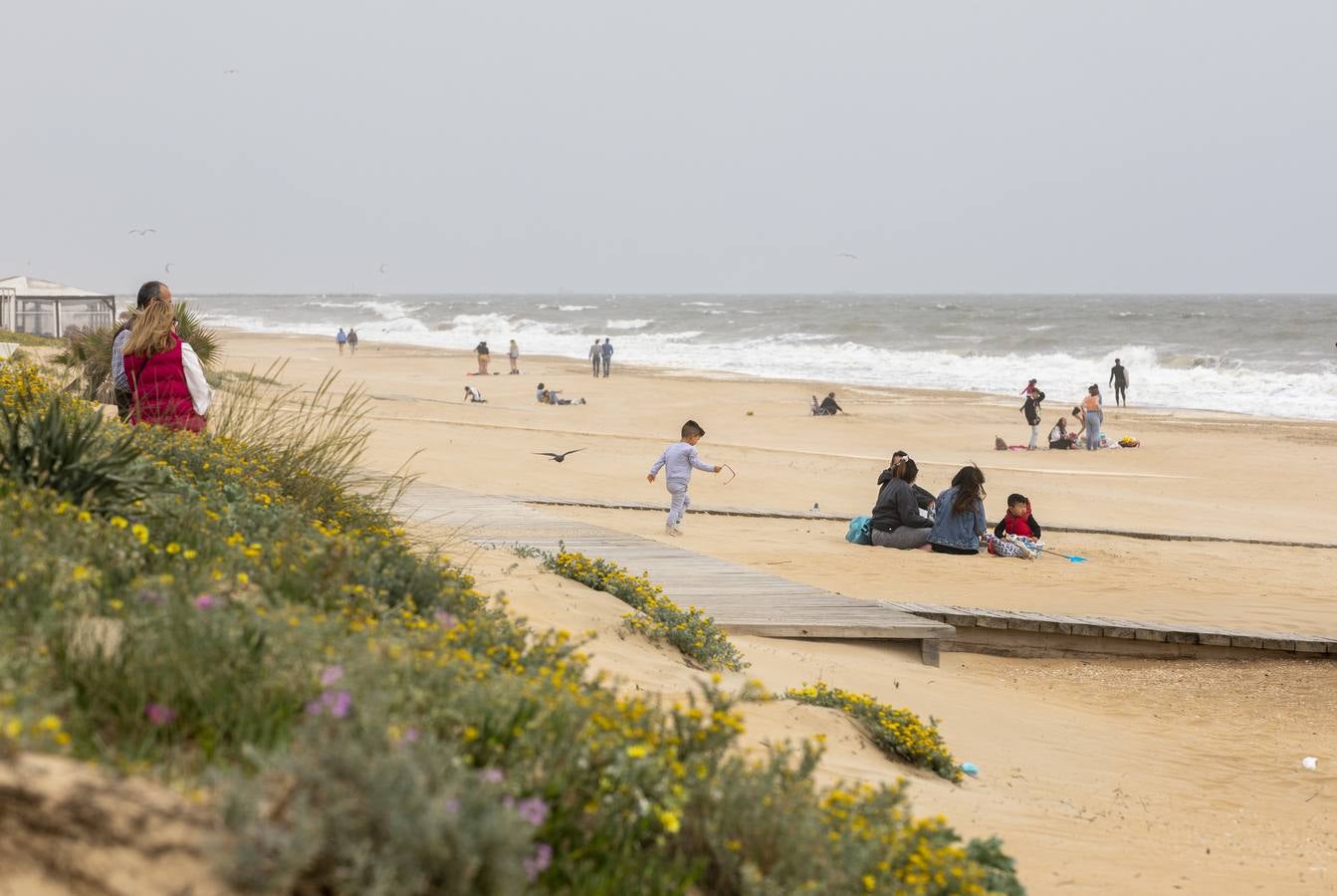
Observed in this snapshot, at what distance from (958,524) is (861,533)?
3.31 feet

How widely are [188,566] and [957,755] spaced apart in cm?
376

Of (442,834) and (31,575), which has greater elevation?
(31,575)

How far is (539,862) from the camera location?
2.79 meters

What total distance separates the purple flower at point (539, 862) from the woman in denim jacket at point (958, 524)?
960 cm

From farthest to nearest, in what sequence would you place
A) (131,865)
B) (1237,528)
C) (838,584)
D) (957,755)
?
(1237,528)
(838,584)
(957,755)
(131,865)

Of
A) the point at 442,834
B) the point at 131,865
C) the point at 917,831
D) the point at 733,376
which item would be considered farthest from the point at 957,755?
the point at 733,376

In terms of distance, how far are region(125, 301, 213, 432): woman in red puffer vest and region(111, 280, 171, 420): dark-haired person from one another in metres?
0.04

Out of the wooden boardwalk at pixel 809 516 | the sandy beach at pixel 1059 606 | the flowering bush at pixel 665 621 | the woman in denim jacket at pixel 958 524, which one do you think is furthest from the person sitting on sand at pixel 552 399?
the flowering bush at pixel 665 621

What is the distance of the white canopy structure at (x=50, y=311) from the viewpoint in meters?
30.8

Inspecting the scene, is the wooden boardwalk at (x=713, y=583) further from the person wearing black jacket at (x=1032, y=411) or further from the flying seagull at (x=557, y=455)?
the person wearing black jacket at (x=1032, y=411)

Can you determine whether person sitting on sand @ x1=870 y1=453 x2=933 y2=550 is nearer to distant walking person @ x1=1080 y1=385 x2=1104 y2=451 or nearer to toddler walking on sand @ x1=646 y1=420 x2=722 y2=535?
toddler walking on sand @ x1=646 y1=420 x2=722 y2=535

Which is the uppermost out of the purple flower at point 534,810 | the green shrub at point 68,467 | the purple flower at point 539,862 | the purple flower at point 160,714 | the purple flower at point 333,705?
the green shrub at point 68,467

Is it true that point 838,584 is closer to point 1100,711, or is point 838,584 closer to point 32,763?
point 1100,711

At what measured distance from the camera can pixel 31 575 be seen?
3598mm
